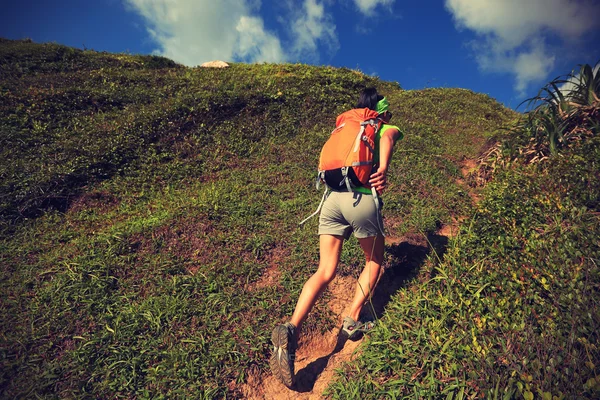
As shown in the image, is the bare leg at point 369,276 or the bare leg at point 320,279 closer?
the bare leg at point 320,279

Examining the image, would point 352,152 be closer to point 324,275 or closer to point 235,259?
point 324,275

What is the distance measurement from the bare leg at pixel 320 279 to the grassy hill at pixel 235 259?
0.79 m

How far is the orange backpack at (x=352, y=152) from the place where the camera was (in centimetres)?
308

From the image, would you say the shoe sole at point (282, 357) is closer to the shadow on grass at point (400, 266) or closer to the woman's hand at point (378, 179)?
the shadow on grass at point (400, 266)

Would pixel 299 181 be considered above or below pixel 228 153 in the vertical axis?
below

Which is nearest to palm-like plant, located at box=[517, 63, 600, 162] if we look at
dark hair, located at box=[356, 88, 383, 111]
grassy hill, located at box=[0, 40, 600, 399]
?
grassy hill, located at box=[0, 40, 600, 399]

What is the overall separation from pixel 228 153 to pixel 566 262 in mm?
7025

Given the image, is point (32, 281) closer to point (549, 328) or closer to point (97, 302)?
point (97, 302)

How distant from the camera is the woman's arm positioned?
10.1ft

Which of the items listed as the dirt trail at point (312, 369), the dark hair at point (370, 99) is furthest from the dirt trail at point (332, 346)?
the dark hair at point (370, 99)

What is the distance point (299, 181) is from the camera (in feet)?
24.1

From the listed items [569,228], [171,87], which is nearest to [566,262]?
[569,228]

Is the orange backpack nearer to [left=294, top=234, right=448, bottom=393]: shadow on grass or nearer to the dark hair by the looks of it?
the dark hair

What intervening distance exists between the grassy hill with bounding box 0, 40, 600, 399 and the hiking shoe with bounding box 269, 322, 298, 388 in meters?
0.53
